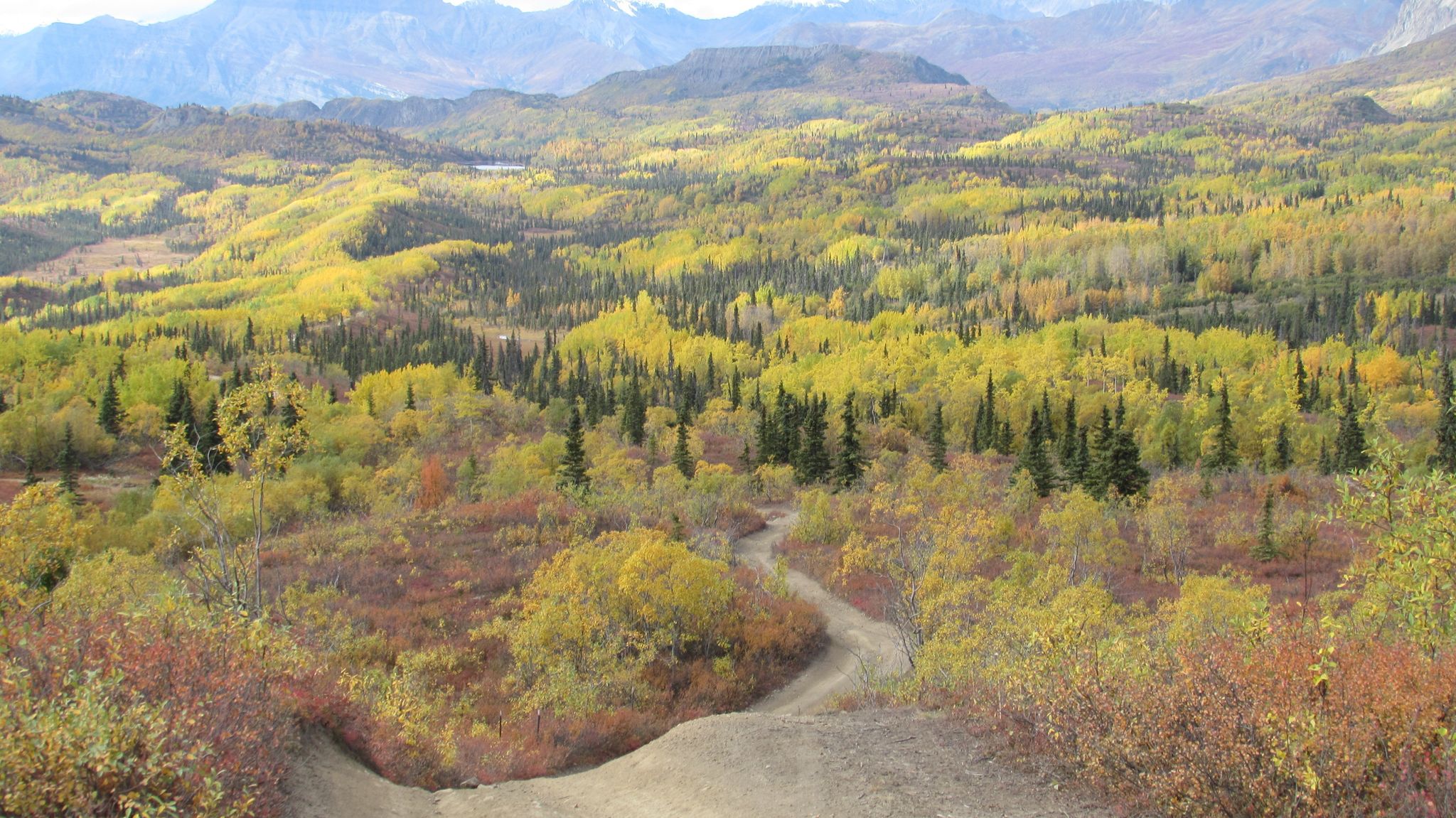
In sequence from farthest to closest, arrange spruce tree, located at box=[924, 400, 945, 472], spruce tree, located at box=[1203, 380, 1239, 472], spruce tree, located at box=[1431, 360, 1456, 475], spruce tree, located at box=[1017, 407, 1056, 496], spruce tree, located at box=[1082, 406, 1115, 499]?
spruce tree, located at box=[1203, 380, 1239, 472]
spruce tree, located at box=[924, 400, 945, 472]
spruce tree, located at box=[1431, 360, 1456, 475]
spruce tree, located at box=[1017, 407, 1056, 496]
spruce tree, located at box=[1082, 406, 1115, 499]

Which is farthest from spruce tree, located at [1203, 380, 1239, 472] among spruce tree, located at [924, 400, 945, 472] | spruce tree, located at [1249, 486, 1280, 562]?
spruce tree, located at [1249, 486, 1280, 562]

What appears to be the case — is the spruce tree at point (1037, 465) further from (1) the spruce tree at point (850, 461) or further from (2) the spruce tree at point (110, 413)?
(2) the spruce tree at point (110, 413)

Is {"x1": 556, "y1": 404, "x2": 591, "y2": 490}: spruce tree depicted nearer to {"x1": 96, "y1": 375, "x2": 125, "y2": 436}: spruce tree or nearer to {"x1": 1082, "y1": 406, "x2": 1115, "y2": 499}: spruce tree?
{"x1": 1082, "y1": 406, "x2": 1115, "y2": 499}: spruce tree

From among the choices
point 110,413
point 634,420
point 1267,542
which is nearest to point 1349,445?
point 1267,542

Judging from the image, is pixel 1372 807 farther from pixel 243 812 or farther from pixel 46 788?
pixel 46 788

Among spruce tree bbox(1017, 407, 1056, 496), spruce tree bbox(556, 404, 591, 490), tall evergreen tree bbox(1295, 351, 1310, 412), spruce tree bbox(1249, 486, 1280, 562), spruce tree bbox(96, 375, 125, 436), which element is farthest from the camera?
tall evergreen tree bbox(1295, 351, 1310, 412)

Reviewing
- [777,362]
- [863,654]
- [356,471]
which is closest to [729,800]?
[863,654]

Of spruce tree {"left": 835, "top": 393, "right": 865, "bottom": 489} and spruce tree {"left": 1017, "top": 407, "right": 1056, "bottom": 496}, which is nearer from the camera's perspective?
spruce tree {"left": 1017, "top": 407, "right": 1056, "bottom": 496}
